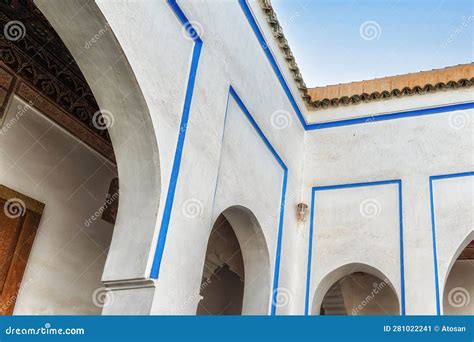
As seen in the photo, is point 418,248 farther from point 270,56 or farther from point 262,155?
point 270,56

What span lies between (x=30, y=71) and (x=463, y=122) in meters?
4.11

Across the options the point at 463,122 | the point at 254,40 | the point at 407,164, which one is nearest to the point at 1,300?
the point at 254,40

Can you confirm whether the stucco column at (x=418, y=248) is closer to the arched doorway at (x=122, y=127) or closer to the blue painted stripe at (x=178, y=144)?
the blue painted stripe at (x=178, y=144)

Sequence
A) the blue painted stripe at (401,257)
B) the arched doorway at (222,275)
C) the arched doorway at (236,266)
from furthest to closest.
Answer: the arched doorway at (222,275)
the blue painted stripe at (401,257)
the arched doorway at (236,266)

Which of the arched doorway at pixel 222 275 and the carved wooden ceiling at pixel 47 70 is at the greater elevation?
the carved wooden ceiling at pixel 47 70

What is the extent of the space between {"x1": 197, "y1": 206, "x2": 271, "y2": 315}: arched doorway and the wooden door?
1.58m

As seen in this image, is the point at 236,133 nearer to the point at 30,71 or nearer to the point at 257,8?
the point at 257,8

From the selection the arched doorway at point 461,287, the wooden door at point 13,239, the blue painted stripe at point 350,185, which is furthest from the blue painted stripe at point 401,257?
the wooden door at point 13,239

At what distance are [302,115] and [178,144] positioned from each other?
2967mm

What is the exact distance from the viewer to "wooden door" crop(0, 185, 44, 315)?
403 cm

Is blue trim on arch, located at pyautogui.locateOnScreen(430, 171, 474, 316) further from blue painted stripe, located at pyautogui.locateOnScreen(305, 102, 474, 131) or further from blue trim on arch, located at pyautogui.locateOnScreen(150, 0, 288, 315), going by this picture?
blue trim on arch, located at pyautogui.locateOnScreen(150, 0, 288, 315)

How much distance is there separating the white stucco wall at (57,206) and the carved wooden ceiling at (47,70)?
144 mm

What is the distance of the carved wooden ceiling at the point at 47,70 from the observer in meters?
4.17

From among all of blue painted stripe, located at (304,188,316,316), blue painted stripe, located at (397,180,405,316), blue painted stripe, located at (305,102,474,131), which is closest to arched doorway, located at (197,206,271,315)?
blue painted stripe, located at (304,188,316,316)
